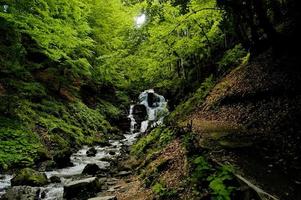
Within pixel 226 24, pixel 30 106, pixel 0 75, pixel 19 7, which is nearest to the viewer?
pixel 19 7

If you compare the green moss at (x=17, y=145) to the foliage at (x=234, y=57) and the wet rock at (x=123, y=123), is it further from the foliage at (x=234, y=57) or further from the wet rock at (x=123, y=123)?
the wet rock at (x=123, y=123)

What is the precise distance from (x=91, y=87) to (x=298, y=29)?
20293 millimetres

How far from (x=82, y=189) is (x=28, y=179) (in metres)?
1.81

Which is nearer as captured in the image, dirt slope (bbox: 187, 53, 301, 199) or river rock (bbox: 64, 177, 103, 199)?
dirt slope (bbox: 187, 53, 301, 199)

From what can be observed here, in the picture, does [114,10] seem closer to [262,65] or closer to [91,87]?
[91,87]

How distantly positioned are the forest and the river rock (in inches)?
1.1

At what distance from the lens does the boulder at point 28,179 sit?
919cm

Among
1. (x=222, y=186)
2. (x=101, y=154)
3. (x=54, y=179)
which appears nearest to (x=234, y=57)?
(x=101, y=154)

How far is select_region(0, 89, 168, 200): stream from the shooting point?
9.04 meters

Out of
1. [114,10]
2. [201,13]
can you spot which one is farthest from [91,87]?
[201,13]

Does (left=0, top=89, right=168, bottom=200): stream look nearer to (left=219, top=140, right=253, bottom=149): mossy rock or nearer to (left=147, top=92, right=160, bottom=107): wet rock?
(left=147, top=92, right=160, bottom=107): wet rock

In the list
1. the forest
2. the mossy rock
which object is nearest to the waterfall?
the forest

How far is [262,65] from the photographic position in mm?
11484

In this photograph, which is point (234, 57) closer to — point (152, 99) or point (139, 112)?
point (139, 112)
